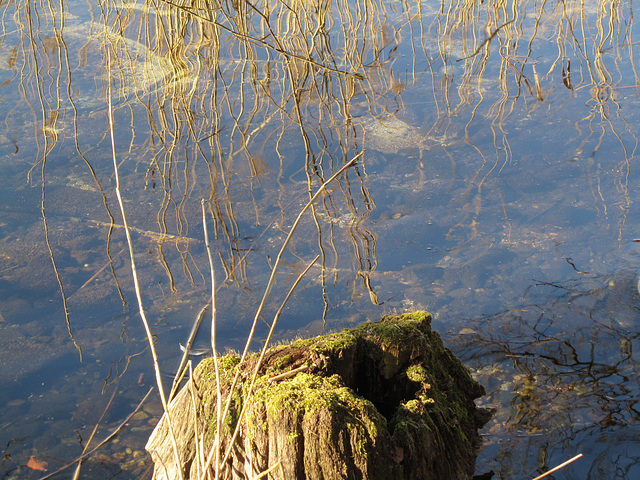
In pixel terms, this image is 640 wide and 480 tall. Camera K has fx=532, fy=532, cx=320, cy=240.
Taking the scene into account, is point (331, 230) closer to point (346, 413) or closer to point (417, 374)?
point (417, 374)

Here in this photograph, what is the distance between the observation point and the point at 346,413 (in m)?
1.52

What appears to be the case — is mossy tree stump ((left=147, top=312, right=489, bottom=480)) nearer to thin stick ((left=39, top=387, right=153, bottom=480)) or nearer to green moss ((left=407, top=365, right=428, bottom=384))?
green moss ((left=407, top=365, right=428, bottom=384))

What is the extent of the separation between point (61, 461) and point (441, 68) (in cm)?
538

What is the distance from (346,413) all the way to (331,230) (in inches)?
85.6

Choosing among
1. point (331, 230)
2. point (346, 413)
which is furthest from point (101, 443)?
point (331, 230)

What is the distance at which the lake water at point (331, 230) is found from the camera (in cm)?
262

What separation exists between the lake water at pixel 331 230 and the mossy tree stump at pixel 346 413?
17.7 inches

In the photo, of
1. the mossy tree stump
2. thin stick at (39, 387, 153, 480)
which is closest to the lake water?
thin stick at (39, 387, 153, 480)

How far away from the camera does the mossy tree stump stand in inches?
57.9

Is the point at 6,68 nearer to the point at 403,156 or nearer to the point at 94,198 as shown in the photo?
the point at 94,198

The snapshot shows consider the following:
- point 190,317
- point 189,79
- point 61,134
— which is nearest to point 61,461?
point 190,317

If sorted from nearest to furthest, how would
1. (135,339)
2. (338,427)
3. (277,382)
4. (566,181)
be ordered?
(338,427) < (277,382) < (135,339) < (566,181)

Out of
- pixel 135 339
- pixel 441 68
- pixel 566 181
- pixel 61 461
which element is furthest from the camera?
pixel 441 68

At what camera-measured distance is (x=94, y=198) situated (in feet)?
14.3
